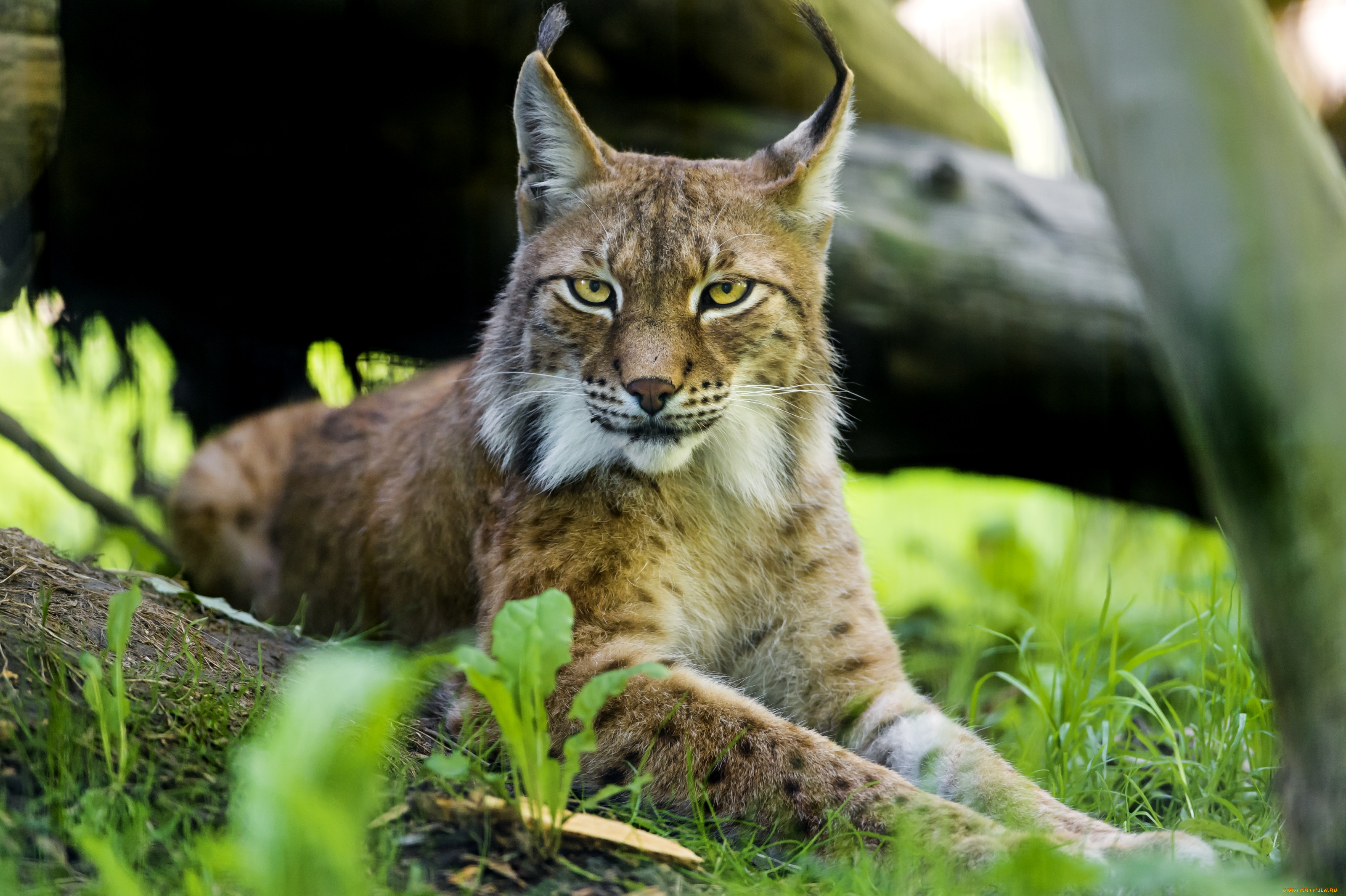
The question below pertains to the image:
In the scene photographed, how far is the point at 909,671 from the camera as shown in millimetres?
4645

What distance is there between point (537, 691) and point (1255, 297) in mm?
1773

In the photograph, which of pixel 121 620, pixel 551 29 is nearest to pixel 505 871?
pixel 121 620

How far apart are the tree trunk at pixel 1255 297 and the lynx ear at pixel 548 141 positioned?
1.53 m

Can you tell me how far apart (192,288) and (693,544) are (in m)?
3.78

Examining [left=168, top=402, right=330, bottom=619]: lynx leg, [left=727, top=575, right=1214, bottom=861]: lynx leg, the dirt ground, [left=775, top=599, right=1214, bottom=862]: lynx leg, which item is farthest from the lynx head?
[left=168, top=402, right=330, bottom=619]: lynx leg

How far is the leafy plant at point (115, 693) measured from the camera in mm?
2211

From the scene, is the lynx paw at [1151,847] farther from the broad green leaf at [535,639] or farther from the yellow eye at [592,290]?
the yellow eye at [592,290]

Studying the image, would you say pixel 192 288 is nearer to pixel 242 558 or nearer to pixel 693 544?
pixel 242 558

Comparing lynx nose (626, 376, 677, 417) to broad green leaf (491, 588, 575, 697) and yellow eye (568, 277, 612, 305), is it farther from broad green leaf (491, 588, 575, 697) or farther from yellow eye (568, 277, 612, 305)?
broad green leaf (491, 588, 575, 697)

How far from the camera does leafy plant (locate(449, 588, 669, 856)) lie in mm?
2236

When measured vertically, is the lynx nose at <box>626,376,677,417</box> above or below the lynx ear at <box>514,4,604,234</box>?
below

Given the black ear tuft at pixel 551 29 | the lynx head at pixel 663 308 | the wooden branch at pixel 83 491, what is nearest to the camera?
the lynx head at pixel 663 308

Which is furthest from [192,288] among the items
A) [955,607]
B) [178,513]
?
[955,607]

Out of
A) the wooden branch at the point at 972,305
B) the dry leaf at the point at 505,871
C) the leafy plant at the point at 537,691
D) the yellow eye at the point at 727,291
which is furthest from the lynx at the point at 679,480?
the wooden branch at the point at 972,305
